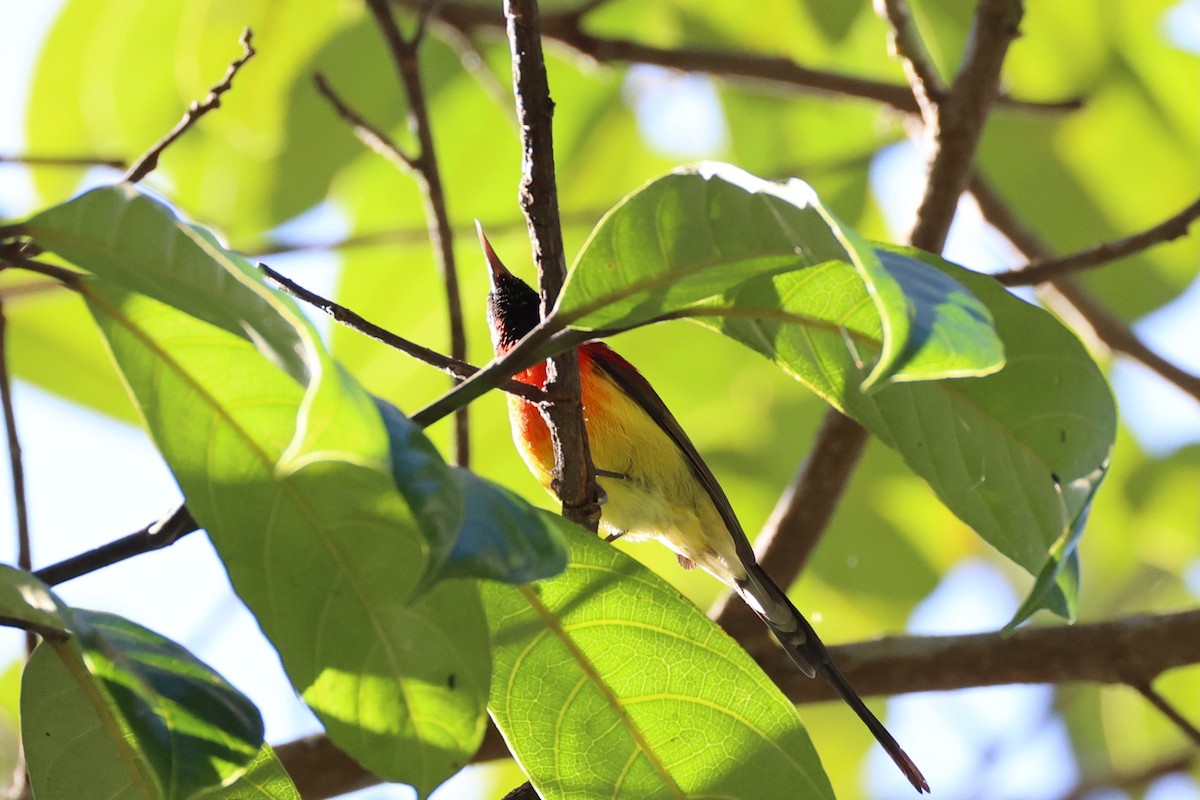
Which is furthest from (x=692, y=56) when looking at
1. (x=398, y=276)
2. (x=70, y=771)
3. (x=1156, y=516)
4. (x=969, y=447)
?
(x=70, y=771)

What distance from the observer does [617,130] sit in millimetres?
3938

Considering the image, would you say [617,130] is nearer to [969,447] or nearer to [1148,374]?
[1148,374]

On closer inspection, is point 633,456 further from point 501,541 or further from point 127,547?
point 501,541

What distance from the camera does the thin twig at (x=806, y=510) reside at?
2809mm

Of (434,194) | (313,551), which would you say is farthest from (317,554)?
(434,194)

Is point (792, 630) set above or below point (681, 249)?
above

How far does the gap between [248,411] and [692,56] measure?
2261mm

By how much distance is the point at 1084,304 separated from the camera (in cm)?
346

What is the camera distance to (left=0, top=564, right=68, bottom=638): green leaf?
126 cm

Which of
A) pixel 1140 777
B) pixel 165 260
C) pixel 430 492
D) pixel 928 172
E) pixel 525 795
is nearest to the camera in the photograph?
pixel 430 492

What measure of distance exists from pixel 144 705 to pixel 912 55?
7.20ft

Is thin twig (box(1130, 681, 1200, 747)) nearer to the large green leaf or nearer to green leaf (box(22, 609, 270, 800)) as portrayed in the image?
the large green leaf

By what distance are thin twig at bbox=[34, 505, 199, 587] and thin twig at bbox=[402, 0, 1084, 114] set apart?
2.20 m

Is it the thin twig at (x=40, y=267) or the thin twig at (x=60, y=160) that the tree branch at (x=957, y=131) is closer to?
the thin twig at (x=60, y=160)
